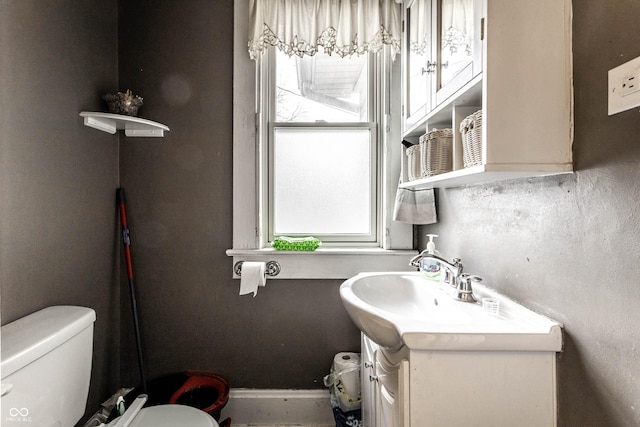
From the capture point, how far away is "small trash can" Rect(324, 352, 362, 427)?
4.67 ft

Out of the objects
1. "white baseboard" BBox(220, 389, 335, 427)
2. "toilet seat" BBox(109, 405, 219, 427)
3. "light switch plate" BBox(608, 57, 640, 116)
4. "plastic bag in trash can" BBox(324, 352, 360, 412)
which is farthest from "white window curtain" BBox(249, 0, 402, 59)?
"white baseboard" BBox(220, 389, 335, 427)

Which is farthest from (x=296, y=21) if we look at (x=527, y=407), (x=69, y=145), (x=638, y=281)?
(x=527, y=407)

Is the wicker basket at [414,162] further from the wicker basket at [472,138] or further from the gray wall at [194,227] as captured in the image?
the gray wall at [194,227]

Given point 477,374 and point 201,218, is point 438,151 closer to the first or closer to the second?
point 477,374

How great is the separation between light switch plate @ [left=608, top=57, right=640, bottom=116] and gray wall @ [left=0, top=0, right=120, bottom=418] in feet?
5.48

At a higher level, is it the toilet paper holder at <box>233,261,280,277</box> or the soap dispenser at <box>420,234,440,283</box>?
the soap dispenser at <box>420,234,440,283</box>

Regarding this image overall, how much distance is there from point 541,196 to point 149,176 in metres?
1.71

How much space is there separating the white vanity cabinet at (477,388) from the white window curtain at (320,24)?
4.63ft

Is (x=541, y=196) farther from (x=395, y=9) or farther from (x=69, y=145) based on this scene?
(x=69, y=145)

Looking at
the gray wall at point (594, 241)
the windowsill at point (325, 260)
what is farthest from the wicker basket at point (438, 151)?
the windowsill at point (325, 260)

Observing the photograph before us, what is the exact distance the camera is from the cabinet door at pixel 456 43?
0.80 metres

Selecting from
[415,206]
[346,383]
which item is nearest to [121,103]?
[415,206]

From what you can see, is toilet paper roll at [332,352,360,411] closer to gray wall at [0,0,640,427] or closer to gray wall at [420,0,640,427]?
gray wall at [0,0,640,427]

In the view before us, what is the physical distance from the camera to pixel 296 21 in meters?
1.55
